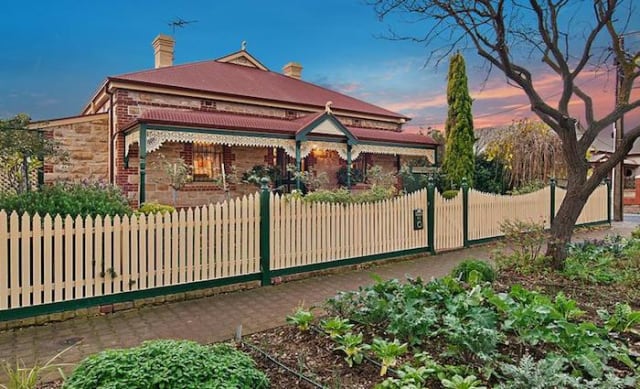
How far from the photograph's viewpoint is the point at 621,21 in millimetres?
7441

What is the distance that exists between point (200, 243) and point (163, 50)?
14.4m

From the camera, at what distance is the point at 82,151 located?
13.5 m

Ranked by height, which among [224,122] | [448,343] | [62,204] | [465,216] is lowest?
[448,343]

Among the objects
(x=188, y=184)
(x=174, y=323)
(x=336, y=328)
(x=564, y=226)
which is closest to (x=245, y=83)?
(x=188, y=184)

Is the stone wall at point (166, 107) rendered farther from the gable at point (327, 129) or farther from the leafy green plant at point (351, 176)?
the leafy green plant at point (351, 176)

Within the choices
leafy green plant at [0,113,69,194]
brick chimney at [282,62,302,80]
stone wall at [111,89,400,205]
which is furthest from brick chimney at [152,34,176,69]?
leafy green plant at [0,113,69,194]

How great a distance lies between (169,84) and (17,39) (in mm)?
7007

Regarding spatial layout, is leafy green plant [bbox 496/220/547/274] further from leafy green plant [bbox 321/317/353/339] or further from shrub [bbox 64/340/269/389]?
shrub [bbox 64/340/269/389]

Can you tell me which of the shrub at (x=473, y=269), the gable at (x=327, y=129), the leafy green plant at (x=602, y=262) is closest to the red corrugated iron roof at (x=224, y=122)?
the gable at (x=327, y=129)

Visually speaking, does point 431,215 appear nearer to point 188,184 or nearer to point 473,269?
point 473,269

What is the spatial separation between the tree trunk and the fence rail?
2602 mm

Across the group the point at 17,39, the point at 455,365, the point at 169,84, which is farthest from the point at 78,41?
the point at 455,365

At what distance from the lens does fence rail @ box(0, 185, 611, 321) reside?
4.59 meters

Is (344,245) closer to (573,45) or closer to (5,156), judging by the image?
(573,45)
